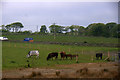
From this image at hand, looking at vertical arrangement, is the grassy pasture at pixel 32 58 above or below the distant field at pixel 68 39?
below

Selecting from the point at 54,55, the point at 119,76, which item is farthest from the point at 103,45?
the point at 119,76

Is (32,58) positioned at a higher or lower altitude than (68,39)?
lower

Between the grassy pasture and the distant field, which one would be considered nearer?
the grassy pasture

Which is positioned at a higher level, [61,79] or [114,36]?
[114,36]

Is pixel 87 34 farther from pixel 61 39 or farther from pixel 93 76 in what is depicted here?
pixel 93 76

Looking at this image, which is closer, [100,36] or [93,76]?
[93,76]

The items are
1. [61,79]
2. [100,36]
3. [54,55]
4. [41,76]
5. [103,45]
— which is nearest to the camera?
[61,79]

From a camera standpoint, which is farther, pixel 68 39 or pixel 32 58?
pixel 68 39

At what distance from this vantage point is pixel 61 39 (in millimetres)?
53469

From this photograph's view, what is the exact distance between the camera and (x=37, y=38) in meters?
53.0

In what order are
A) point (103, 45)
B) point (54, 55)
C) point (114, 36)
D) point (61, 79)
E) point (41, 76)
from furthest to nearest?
point (114, 36) → point (103, 45) → point (54, 55) → point (41, 76) → point (61, 79)

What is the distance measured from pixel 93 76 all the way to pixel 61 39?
4079 cm

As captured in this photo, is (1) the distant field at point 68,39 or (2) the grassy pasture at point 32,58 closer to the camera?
(2) the grassy pasture at point 32,58

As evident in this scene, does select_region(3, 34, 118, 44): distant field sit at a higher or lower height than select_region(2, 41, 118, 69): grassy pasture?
higher
